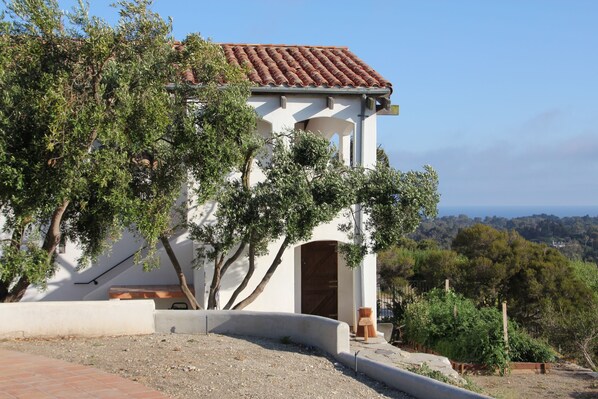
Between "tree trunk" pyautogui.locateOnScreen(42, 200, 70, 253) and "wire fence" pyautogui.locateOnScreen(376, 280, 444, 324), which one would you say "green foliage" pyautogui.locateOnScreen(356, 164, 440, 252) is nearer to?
"tree trunk" pyautogui.locateOnScreen(42, 200, 70, 253)

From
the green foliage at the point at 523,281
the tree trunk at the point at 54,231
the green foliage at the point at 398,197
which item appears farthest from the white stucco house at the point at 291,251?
the green foliage at the point at 523,281

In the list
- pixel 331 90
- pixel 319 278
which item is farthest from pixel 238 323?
pixel 319 278

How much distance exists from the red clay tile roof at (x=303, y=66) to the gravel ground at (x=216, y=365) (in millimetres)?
5730

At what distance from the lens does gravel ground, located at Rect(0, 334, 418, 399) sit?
770 cm

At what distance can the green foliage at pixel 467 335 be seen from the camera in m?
15.1

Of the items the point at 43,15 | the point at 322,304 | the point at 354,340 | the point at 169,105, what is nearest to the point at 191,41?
the point at 169,105

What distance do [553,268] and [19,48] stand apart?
68.6ft

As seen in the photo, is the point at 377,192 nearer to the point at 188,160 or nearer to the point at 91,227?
the point at 188,160

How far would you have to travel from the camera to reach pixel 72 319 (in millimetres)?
10055

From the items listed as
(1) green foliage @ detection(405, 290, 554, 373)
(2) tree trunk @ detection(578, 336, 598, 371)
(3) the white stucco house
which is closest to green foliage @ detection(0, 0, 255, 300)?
(3) the white stucco house

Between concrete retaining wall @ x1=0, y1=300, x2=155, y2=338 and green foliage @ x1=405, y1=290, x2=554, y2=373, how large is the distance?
304 inches

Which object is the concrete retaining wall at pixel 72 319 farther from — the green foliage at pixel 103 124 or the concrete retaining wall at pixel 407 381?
the concrete retaining wall at pixel 407 381

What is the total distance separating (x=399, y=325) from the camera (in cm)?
1867

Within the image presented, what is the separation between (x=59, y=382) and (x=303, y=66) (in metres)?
9.78
